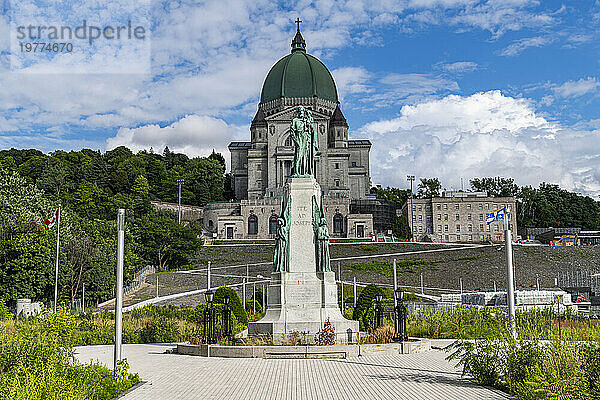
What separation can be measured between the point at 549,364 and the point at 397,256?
55501 mm

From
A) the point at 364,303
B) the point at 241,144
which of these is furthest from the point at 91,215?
the point at 364,303

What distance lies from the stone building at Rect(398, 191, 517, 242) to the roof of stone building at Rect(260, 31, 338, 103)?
24.9 meters

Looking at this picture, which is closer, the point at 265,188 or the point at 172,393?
the point at 172,393

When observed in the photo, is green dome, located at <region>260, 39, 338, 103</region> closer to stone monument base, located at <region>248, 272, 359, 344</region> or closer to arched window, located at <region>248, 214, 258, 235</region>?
arched window, located at <region>248, 214, 258, 235</region>

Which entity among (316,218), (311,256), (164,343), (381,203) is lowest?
(164,343)

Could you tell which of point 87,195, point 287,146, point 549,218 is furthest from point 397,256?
point 549,218

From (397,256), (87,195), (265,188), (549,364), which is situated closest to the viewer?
(549,364)

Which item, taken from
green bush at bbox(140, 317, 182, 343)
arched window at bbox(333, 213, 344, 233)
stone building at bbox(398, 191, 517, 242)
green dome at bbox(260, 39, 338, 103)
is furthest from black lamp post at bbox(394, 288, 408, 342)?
green dome at bbox(260, 39, 338, 103)

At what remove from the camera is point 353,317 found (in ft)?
94.2

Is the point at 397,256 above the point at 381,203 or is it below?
below

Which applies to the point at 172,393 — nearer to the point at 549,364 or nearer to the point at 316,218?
the point at 549,364

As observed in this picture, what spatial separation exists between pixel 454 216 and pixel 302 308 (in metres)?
75.2

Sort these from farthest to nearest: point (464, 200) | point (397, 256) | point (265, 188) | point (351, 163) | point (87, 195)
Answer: point (351, 163), point (265, 188), point (464, 200), point (87, 195), point (397, 256)

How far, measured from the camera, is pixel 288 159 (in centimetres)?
9469
